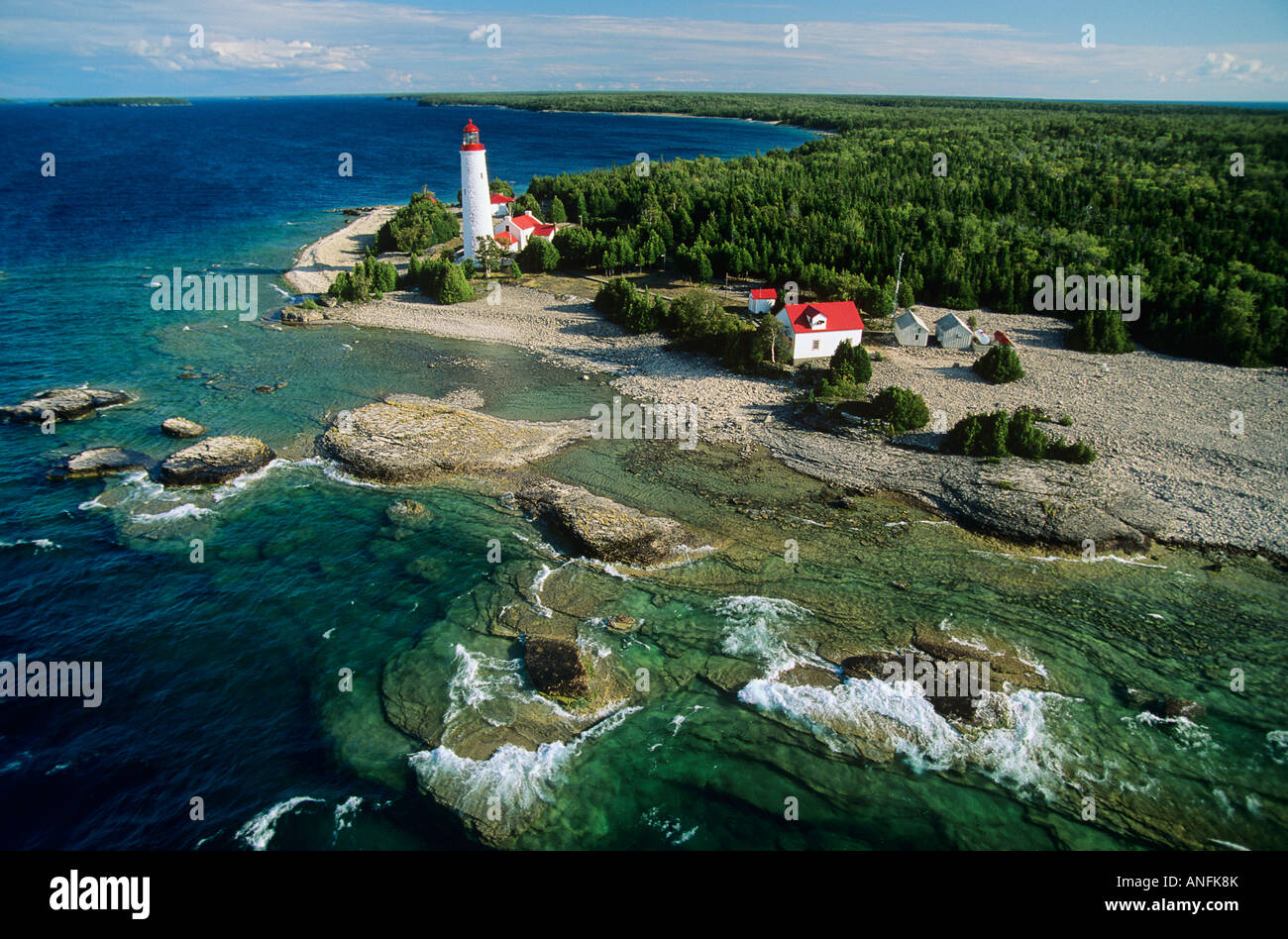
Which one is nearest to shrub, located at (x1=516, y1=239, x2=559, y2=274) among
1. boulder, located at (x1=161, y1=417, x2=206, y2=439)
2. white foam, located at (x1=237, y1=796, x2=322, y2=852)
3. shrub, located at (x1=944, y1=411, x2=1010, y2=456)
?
boulder, located at (x1=161, y1=417, x2=206, y2=439)

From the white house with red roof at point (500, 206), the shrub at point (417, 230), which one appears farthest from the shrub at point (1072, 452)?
the shrub at point (417, 230)

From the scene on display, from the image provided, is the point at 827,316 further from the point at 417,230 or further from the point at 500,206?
the point at 417,230

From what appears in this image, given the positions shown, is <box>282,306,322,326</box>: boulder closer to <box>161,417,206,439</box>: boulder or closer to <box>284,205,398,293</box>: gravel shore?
<box>284,205,398,293</box>: gravel shore

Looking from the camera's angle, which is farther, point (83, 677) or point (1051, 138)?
point (1051, 138)

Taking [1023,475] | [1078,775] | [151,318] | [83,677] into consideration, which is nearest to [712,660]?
[1078,775]

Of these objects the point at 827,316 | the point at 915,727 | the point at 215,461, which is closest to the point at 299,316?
the point at 215,461
